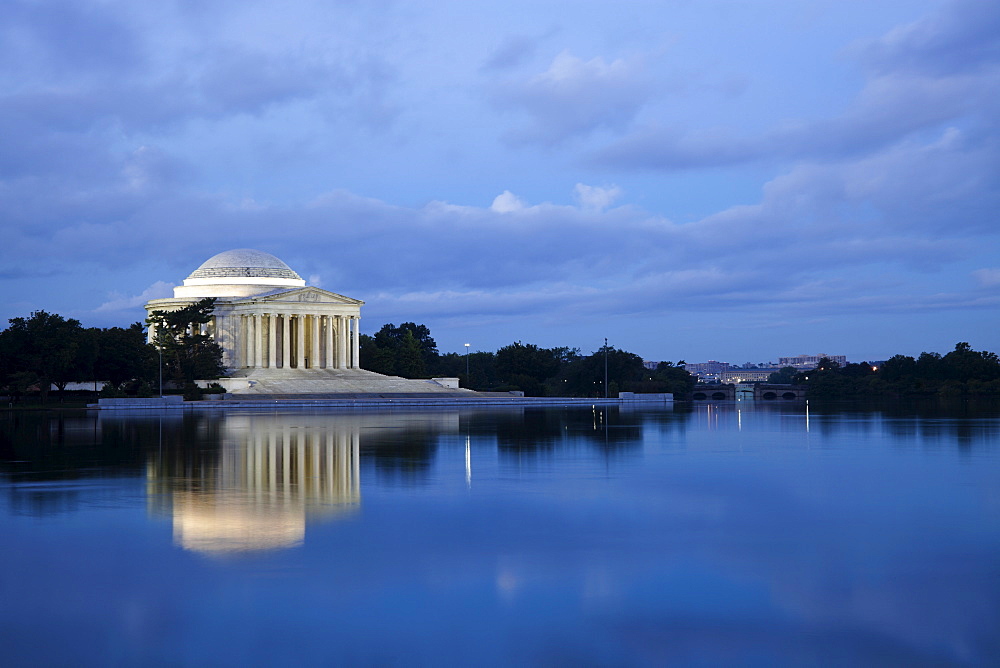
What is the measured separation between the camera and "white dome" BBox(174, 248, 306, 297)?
111062 millimetres

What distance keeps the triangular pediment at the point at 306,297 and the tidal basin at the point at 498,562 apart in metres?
80.2

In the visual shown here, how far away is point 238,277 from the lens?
367 feet

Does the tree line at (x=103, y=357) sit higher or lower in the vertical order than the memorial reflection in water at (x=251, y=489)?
higher

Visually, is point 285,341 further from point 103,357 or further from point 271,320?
point 103,357

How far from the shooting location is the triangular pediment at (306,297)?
10494 centimetres

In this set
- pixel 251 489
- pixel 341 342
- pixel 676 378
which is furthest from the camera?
pixel 676 378

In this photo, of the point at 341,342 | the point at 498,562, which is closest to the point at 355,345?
the point at 341,342

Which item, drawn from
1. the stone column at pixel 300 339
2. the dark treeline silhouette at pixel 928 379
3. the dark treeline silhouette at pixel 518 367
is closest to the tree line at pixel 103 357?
the stone column at pixel 300 339

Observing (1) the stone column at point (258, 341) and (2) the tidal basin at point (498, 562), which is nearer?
(2) the tidal basin at point (498, 562)

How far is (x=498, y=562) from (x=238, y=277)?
339ft

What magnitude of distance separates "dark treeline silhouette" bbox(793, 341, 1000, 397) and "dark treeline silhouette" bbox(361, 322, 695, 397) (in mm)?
24590

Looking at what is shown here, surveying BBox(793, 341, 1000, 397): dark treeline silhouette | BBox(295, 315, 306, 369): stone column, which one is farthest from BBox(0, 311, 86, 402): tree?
BBox(793, 341, 1000, 397): dark treeline silhouette

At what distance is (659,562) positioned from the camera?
12578mm

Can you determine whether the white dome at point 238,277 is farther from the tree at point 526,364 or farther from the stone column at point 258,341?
the tree at point 526,364
